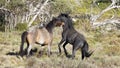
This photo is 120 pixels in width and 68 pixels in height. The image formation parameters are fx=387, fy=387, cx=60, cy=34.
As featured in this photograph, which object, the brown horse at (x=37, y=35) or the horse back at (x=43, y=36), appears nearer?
the brown horse at (x=37, y=35)

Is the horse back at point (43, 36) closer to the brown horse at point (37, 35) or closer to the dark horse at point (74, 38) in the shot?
the brown horse at point (37, 35)

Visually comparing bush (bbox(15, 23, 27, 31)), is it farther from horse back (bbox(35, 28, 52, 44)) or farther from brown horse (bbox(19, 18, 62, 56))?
horse back (bbox(35, 28, 52, 44))

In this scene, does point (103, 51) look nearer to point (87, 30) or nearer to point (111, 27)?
point (87, 30)

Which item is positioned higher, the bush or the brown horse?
the brown horse

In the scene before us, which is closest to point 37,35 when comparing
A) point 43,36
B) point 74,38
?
point 43,36

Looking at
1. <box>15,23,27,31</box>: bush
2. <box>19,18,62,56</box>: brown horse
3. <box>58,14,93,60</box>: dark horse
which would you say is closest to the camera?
<box>19,18,62,56</box>: brown horse

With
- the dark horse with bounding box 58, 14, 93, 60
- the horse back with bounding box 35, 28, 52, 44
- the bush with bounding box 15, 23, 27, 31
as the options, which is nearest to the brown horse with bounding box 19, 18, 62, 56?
the horse back with bounding box 35, 28, 52, 44

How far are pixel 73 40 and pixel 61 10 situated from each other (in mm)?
16510

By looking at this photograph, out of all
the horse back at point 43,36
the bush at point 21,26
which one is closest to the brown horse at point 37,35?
the horse back at point 43,36

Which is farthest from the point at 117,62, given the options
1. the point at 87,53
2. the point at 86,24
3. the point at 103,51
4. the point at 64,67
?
the point at 86,24

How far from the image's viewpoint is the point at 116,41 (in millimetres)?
22953

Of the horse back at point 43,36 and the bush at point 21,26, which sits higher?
the horse back at point 43,36

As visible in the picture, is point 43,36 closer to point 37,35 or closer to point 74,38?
point 37,35

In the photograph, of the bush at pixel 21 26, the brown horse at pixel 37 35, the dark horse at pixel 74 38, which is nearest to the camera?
the brown horse at pixel 37 35
